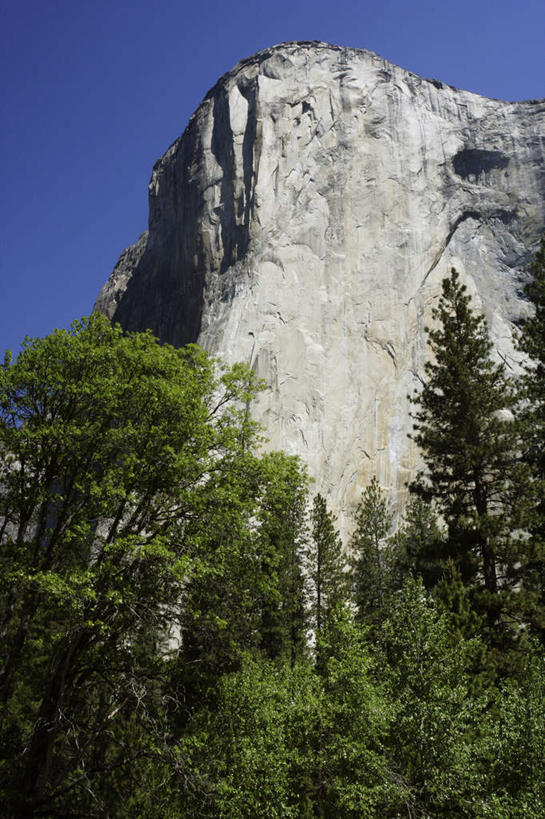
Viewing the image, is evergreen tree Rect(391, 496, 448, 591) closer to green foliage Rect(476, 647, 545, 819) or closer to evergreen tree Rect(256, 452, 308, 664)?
evergreen tree Rect(256, 452, 308, 664)

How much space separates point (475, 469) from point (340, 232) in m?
45.8

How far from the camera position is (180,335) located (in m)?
67.0

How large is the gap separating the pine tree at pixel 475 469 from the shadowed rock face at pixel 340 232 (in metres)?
30.3

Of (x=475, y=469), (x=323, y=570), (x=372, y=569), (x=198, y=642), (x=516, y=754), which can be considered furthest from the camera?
(x=372, y=569)

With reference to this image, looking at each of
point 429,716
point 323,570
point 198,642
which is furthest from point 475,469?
point 323,570

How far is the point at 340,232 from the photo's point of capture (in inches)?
2421

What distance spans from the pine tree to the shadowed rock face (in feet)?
99.4

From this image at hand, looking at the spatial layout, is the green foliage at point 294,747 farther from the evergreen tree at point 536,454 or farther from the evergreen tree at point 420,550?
the evergreen tree at point 536,454

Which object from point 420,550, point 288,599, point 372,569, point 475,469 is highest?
point 372,569

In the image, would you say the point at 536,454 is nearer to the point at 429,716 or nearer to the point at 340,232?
the point at 429,716

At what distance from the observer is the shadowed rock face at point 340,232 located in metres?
54.8

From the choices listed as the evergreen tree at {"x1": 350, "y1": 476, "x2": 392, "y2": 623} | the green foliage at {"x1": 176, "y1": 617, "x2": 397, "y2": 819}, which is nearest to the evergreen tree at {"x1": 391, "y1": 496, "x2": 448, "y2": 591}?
the evergreen tree at {"x1": 350, "y1": 476, "x2": 392, "y2": 623}

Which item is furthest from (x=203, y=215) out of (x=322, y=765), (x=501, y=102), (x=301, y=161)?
(x=322, y=765)

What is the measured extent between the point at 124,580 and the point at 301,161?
57.7 m
